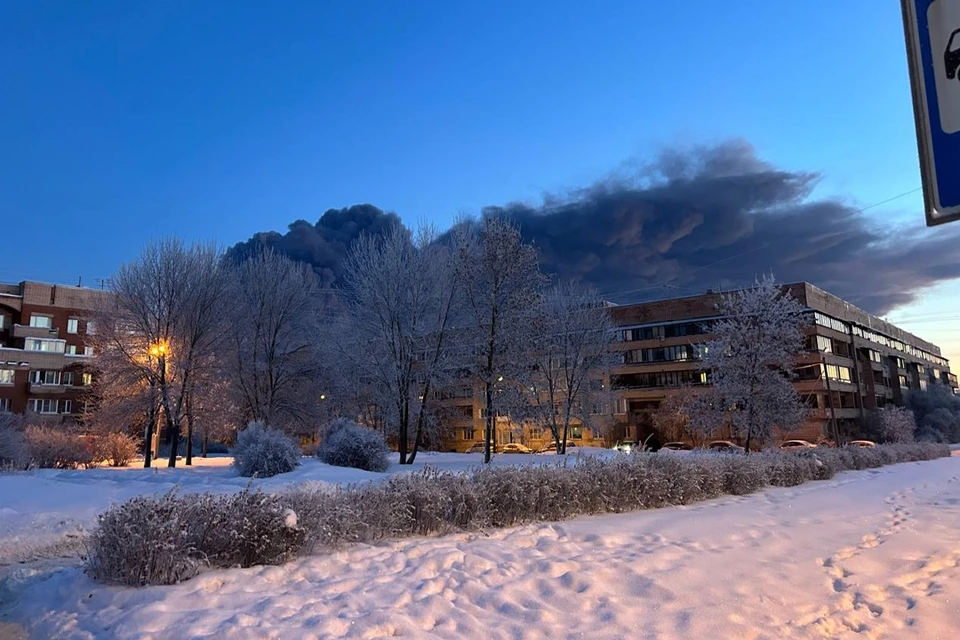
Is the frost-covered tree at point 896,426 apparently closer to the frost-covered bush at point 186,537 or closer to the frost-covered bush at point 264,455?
the frost-covered bush at point 264,455

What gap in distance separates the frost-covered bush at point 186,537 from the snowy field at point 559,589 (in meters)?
0.20

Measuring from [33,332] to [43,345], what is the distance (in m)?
1.51

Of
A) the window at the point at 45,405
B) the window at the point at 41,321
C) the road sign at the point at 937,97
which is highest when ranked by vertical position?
the window at the point at 41,321

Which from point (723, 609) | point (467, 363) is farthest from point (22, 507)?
point (467, 363)

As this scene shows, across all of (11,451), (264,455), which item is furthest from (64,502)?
(11,451)

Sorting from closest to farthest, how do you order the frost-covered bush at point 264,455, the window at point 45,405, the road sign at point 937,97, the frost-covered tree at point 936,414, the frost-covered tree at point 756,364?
the road sign at point 937,97 < the frost-covered bush at point 264,455 < the frost-covered tree at point 756,364 < the window at point 45,405 < the frost-covered tree at point 936,414

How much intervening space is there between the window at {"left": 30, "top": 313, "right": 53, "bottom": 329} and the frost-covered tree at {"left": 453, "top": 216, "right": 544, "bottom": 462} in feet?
Answer: 179

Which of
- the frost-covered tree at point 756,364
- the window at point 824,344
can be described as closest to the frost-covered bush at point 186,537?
the frost-covered tree at point 756,364

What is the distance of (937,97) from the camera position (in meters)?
1.43

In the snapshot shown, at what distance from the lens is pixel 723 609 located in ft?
16.4

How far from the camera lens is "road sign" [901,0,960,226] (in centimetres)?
135

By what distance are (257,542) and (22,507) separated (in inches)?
325

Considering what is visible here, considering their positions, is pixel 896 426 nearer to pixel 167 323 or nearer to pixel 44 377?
pixel 167 323

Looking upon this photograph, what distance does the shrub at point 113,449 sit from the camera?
25670 mm
